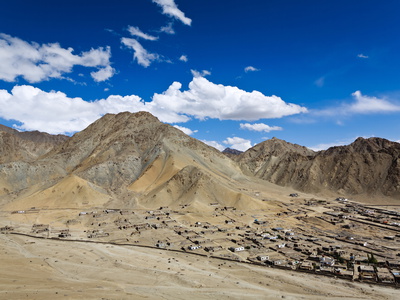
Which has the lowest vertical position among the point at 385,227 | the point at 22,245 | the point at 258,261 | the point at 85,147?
the point at 22,245

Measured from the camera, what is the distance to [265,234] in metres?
67.1

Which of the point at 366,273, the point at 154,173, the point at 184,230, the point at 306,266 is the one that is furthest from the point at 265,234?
the point at 154,173

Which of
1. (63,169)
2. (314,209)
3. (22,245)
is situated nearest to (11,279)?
(22,245)

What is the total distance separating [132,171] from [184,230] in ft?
254

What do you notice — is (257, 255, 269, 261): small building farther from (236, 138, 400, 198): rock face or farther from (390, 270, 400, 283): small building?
(236, 138, 400, 198): rock face

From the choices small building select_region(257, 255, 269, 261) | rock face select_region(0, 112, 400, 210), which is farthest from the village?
rock face select_region(0, 112, 400, 210)

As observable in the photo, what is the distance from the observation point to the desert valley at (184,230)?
38062 mm

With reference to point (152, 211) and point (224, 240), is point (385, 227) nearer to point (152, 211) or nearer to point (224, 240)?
point (224, 240)

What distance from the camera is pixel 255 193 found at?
419 feet

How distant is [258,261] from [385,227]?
46.2 m

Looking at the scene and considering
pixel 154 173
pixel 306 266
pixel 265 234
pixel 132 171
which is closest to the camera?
pixel 306 266

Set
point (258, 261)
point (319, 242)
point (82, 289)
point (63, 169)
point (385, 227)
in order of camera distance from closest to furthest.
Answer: point (82, 289), point (258, 261), point (319, 242), point (385, 227), point (63, 169)

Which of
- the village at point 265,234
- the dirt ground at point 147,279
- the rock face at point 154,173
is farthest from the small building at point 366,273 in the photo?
the rock face at point 154,173

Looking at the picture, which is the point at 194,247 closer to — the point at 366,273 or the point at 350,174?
the point at 366,273
